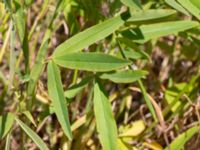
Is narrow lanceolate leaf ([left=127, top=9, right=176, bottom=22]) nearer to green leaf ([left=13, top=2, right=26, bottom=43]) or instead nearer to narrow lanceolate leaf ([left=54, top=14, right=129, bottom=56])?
narrow lanceolate leaf ([left=54, top=14, right=129, bottom=56])

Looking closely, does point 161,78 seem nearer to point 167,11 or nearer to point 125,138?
point 125,138

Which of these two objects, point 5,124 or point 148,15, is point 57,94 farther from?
point 148,15

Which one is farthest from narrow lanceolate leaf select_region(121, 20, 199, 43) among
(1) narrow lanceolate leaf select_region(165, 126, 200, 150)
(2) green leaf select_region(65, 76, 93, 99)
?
(1) narrow lanceolate leaf select_region(165, 126, 200, 150)

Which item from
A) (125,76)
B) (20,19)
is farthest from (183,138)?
(20,19)

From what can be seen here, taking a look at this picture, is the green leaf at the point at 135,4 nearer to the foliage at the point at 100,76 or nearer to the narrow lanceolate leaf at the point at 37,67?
the foliage at the point at 100,76

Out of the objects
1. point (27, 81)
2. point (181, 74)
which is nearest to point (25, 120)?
point (27, 81)
